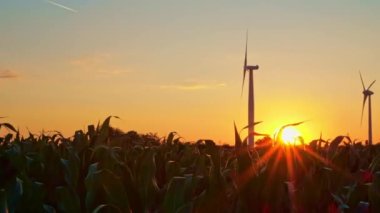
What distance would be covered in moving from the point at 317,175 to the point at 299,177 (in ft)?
2.15

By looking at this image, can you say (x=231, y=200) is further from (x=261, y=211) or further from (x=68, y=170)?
(x=68, y=170)

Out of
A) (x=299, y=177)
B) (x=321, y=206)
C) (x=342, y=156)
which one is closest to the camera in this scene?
(x=321, y=206)

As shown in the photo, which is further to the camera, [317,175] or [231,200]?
[317,175]

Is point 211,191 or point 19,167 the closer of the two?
point 211,191

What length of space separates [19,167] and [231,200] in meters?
1.97

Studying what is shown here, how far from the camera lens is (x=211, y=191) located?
2.74 meters

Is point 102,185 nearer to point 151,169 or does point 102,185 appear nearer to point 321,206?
point 151,169

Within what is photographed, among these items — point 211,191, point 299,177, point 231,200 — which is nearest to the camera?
point 211,191

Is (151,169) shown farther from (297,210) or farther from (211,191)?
(297,210)

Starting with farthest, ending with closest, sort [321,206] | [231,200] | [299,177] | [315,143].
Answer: [315,143] → [299,177] → [321,206] → [231,200]

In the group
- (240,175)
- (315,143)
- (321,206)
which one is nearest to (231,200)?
(240,175)

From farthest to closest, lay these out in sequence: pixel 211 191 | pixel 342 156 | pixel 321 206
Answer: pixel 342 156 → pixel 321 206 → pixel 211 191

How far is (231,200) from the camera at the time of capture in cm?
292

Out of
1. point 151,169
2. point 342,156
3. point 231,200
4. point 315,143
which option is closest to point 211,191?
point 231,200
